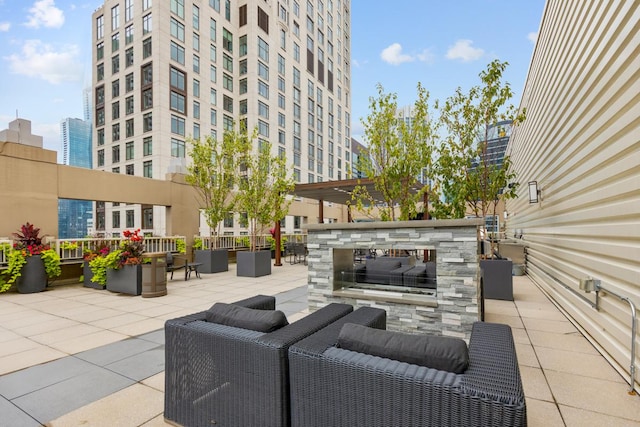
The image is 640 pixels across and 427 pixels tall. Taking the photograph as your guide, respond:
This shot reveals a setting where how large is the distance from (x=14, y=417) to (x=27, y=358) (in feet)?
4.68

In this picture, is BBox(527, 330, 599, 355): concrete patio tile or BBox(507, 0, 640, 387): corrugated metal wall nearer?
BBox(507, 0, 640, 387): corrugated metal wall

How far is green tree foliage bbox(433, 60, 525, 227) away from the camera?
6.48 metres

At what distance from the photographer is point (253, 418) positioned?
1907 mm

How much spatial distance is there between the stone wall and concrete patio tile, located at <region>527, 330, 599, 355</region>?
95 cm

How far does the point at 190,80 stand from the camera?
82.0ft

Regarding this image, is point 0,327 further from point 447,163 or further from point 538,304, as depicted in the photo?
point 538,304

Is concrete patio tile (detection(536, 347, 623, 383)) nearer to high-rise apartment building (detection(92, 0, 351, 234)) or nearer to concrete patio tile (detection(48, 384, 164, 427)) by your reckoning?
concrete patio tile (detection(48, 384, 164, 427))

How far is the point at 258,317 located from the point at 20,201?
8702 mm

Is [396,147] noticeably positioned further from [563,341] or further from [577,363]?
[577,363]

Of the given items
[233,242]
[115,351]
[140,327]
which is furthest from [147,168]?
[115,351]

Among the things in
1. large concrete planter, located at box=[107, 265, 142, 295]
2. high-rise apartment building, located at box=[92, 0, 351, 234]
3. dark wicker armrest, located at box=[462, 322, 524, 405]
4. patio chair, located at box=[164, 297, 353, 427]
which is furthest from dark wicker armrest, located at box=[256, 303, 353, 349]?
high-rise apartment building, located at box=[92, 0, 351, 234]

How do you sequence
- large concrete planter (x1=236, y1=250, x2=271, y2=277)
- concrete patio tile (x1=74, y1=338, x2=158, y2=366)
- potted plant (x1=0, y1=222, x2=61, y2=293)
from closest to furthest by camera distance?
concrete patio tile (x1=74, y1=338, x2=158, y2=366) → potted plant (x1=0, y1=222, x2=61, y2=293) → large concrete planter (x1=236, y1=250, x2=271, y2=277)

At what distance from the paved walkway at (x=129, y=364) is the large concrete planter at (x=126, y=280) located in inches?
19.9

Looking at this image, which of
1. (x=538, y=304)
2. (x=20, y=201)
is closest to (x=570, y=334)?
(x=538, y=304)
